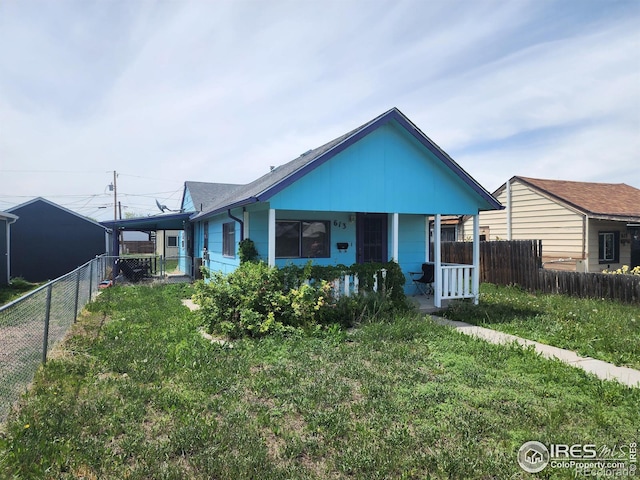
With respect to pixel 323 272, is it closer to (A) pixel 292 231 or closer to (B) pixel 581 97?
(A) pixel 292 231

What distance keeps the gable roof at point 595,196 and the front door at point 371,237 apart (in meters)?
8.25

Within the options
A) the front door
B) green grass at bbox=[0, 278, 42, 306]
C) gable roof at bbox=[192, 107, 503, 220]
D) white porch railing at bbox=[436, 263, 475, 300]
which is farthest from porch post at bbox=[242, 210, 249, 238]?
green grass at bbox=[0, 278, 42, 306]

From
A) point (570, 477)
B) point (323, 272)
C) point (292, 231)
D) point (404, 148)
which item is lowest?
point (570, 477)

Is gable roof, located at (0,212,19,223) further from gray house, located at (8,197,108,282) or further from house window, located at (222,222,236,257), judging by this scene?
house window, located at (222,222,236,257)

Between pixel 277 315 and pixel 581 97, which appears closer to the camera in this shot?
pixel 277 315

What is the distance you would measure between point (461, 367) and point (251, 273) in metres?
4.11

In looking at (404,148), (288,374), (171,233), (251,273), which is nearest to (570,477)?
(288,374)

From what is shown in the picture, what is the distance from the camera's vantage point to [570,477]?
2924 millimetres

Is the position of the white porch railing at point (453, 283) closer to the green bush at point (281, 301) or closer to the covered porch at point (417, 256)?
the covered porch at point (417, 256)

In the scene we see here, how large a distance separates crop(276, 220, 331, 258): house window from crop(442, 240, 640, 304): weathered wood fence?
20.6 feet

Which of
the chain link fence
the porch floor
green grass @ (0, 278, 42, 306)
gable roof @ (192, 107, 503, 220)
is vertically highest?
gable roof @ (192, 107, 503, 220)

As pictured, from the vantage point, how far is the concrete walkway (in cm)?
493

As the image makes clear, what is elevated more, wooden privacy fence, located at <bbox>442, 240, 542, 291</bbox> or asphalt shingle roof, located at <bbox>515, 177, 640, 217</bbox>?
asphalt shingle roof, located at <bbox>515, 177, 640, 217</bbox>

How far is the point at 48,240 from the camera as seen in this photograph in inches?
808
